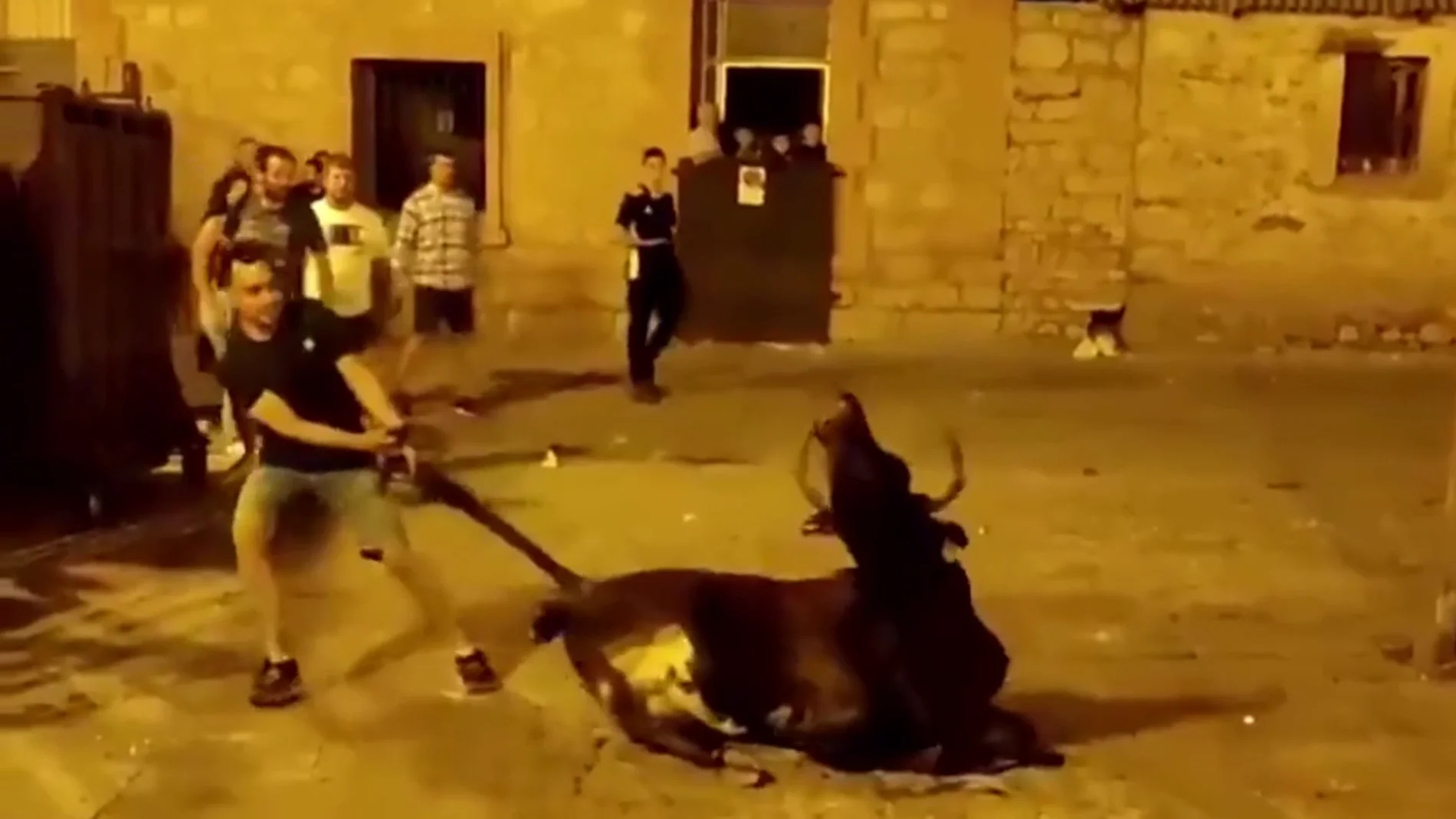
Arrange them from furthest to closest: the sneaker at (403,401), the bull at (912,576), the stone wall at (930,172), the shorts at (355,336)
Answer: the stone wall at (930,172) → the sneaker at (403,401) → the shorts at (355,336) → the bull at (912,576)

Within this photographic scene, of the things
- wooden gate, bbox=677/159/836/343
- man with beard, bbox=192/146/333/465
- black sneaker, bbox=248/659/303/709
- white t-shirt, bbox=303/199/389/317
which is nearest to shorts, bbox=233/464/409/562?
black sneaker, bbox=248/659/303/709

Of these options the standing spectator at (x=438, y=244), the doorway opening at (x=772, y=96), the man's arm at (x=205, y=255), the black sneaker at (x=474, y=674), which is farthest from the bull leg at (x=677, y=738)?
the doorway opening at (x=772, y=96)

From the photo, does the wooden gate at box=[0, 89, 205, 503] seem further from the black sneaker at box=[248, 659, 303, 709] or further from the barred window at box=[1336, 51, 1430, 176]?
the barred window at box=[1336, 51, 1430, 176]

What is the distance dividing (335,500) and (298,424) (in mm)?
321

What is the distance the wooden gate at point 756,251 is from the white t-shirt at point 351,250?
7.07 meters

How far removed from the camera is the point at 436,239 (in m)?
11.8

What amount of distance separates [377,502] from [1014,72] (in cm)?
1143

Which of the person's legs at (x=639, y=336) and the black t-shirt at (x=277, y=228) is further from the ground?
the black t-shirt at (x=277, y=228)

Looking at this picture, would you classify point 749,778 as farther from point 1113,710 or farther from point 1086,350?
Result: point 1086,350

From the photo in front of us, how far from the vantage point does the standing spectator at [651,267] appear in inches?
470

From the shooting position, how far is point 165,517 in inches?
335

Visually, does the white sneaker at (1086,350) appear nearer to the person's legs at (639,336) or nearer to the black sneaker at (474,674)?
the person's legs at (639,336)

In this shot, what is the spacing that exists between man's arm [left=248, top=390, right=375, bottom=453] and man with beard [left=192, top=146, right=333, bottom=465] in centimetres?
330

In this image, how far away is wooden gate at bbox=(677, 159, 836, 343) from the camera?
16406mm
